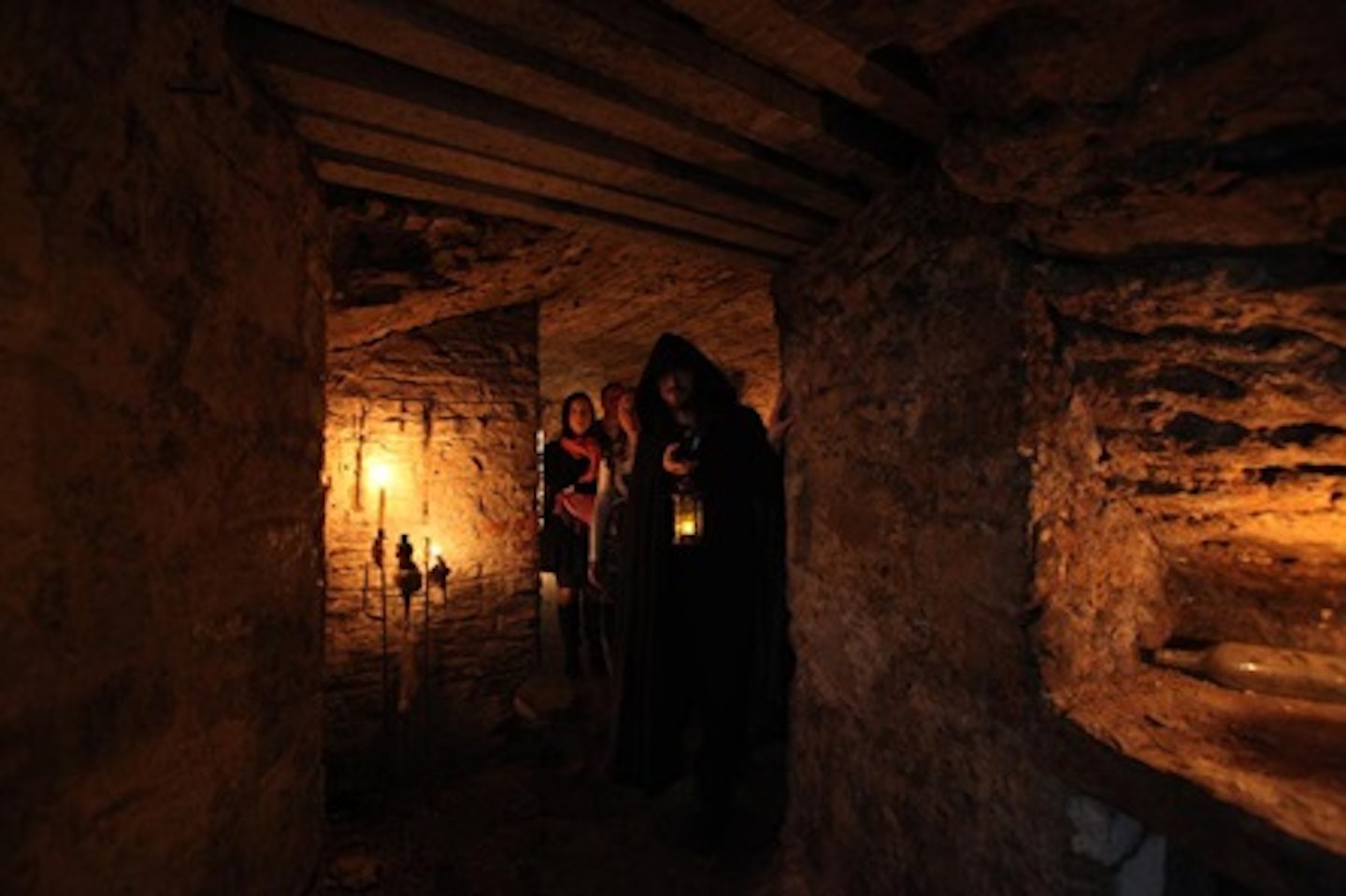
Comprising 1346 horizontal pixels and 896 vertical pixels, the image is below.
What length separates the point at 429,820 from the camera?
3832mm

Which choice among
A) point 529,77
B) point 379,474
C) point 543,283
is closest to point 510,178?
point 529,77

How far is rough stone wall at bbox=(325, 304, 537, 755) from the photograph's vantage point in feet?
13.7

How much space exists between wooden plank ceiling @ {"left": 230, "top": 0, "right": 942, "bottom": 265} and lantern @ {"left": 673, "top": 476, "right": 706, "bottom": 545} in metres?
1.52

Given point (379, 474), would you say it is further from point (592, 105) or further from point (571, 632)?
point (592, 105)

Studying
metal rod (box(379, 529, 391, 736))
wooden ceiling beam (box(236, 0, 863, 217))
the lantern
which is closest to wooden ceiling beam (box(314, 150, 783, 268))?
wooden ceiling beam (box(236, 0, 863, 217))

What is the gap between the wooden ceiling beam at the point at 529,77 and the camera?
1312 millimetres

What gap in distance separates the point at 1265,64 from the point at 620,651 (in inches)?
130

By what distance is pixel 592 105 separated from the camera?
1.64m

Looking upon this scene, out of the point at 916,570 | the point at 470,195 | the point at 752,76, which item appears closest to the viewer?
the point at 752,76

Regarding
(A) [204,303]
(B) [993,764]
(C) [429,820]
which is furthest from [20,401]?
(C) [429,820]

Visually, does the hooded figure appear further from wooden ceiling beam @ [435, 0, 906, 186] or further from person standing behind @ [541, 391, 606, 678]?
wooden ceiling beam @ [435, 0, 906, 186]

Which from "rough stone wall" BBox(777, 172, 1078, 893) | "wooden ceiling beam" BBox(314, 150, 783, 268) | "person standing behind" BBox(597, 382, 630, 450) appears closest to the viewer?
"rough stone wall" BBox(777, 172, 1078, 893)

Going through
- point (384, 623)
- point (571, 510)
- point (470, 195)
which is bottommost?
point (384, 623)

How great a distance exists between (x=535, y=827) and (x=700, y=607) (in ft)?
5.08
